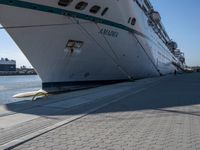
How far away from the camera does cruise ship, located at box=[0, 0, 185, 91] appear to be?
15.2 meters

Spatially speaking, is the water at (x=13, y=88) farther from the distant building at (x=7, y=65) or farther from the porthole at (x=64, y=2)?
the distant building at (x=7, y=65)

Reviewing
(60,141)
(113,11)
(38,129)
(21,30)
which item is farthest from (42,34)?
(60,141)

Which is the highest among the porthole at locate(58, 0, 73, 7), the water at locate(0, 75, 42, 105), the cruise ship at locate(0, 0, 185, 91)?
the porthole at locate(58, 0, 73, 7)

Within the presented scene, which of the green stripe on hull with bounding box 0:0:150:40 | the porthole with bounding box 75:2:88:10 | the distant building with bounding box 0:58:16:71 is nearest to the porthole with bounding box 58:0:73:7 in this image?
the green stripe on hull with bounding box 0:0:150:40

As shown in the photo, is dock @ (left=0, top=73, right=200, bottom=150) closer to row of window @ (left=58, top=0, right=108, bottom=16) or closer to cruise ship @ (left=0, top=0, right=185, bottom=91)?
cruise ship @ (left=0, top=0, right=185, bottom=91)

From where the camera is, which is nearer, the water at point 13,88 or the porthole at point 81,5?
the porthole at point 81,5

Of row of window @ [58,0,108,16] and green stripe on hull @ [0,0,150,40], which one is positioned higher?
row of window @ [58,0,108,16]

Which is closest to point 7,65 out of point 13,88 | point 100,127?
point 13,88

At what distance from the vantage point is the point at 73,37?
17.2 meters

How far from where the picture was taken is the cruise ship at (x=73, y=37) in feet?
50.0

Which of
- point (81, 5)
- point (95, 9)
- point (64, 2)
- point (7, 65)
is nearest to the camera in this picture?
point (64, 2)

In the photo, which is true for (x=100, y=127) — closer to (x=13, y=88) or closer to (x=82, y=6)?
(x=82, y=6)

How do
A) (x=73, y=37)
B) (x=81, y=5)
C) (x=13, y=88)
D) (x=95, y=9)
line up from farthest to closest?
(x=13, y=88) < (x=95, y=9) < (x=73, y=37) < (x=81, y=5)

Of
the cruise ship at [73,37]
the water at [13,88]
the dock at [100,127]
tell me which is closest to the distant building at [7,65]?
the water at [13,88]
